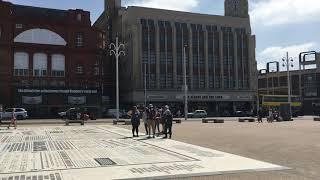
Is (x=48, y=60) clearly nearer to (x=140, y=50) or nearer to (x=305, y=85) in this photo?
(x=140, y=50)

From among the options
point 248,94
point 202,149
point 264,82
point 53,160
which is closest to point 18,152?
point 53,160

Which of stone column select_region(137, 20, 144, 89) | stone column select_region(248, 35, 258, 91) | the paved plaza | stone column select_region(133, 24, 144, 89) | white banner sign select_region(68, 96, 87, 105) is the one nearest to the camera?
the paved plaza

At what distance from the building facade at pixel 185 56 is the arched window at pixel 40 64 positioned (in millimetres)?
16497

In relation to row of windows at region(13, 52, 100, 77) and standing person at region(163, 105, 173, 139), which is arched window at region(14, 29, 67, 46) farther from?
standing person at region(163, 105, 173, 139)

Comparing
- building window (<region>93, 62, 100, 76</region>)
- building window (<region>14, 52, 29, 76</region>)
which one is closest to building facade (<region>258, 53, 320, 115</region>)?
building window (<region>93, 62, 100, 76</region>)

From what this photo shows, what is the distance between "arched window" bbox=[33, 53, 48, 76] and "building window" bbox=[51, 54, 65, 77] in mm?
1338

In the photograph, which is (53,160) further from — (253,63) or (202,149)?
(253,63)

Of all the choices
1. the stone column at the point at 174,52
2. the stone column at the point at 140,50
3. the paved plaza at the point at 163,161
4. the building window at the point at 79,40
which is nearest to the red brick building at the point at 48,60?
the building window at the point at 79,40

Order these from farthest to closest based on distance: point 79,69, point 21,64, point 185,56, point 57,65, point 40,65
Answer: point 185,56 < point 79,69 < point 57,65 < point 40,65 < point 21,64

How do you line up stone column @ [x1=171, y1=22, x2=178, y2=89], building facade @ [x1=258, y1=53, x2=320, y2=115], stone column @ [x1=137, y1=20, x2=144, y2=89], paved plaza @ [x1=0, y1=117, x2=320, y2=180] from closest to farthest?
paved plaza @ [x1=0, y1=117, x2=320, y2=180]
stone column @ [x1=137, y1=20, x2=144, y2=89]
stone column @ [x1=171, y1=22, x2=178, y2=89]
building facade @ [x1=258, y1=53, x2=320, y2=115]

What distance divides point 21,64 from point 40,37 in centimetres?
571

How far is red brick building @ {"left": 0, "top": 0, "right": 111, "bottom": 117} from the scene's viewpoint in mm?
75938

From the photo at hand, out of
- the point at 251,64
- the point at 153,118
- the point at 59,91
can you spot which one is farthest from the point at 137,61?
the point at 153,118

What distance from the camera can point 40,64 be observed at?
79.4 meters
